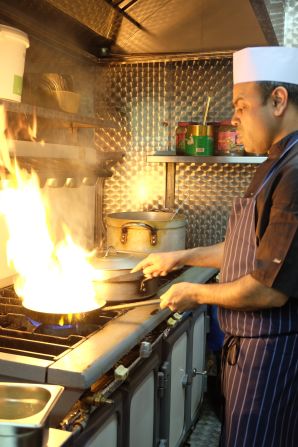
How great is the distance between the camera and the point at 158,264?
6.12ft

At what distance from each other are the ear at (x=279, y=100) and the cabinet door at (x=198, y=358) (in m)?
1.13

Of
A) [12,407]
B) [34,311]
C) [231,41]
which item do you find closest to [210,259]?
[34,311]

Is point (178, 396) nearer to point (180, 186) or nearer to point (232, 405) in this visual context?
point (232, 405)

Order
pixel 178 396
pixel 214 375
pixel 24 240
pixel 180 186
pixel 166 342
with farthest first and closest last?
1. pixel 180 186
2. pixel 214 375
3. pixel 24 240
4. pixel 178 396
5. pixel 166 342

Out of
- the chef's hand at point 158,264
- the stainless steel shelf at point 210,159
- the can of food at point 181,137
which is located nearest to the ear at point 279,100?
the chef's hand at point 158,264

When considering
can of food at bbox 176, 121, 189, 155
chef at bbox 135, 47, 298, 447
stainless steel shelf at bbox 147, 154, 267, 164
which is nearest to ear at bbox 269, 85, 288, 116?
chef at bbox 135, 47, 298, 447

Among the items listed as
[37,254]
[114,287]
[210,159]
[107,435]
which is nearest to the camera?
[107,435]

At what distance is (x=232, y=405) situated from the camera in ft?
5.23

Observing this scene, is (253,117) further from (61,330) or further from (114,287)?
(61,330)

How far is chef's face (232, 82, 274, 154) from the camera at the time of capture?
5.04 ft

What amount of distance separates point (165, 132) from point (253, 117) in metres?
1.42

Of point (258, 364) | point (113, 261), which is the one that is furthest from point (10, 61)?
point (258, 364)

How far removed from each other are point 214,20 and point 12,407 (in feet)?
6.08

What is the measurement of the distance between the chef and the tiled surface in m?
0.82
